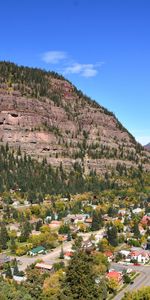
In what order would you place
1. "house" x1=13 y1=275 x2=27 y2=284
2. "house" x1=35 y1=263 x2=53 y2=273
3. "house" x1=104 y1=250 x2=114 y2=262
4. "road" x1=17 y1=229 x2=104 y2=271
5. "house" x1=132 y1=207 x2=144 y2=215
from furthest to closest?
1. "house" x1=132 y1=207 x2=144 y2=215
2. "house" x1=104 y1=250 x2=114 y2=262
3. "road" x1=17 y1=229 x2=104 y2=271
4. "house" x1=35 y1=263 x2=53 y2=273
5. "house" x1=13 y1=275 x2=27 y2=284

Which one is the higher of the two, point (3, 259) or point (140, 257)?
point (3, 259)

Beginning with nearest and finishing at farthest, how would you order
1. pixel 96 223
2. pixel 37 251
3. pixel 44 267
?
pixel 44 267 < pixel 37 251 < pixel 96 223

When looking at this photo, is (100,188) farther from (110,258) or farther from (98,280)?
(98,280)

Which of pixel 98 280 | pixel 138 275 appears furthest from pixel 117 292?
pixel 138 275

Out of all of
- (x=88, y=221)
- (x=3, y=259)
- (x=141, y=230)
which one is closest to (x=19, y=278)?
(x=3, y=259)

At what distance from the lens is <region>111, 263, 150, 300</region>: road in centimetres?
5948

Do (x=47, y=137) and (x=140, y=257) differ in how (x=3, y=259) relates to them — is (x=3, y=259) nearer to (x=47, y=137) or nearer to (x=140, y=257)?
(x=140, y=257)

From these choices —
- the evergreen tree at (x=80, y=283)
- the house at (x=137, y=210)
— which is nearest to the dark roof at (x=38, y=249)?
the evergreen tree at (x=80, y=283)

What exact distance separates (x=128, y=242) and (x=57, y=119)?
117013 millimetres

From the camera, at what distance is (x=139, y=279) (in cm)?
6500

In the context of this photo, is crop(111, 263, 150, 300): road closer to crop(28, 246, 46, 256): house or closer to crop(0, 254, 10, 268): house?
crop(28, 246, 46, 256): house

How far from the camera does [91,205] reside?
128250 mm

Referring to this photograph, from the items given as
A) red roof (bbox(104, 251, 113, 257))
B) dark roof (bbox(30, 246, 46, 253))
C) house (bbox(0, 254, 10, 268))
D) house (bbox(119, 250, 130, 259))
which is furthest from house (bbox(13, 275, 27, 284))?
house (bbox(119, 250, 130, 259))

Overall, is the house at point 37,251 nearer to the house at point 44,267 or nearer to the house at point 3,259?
A: the house at point 3,259
